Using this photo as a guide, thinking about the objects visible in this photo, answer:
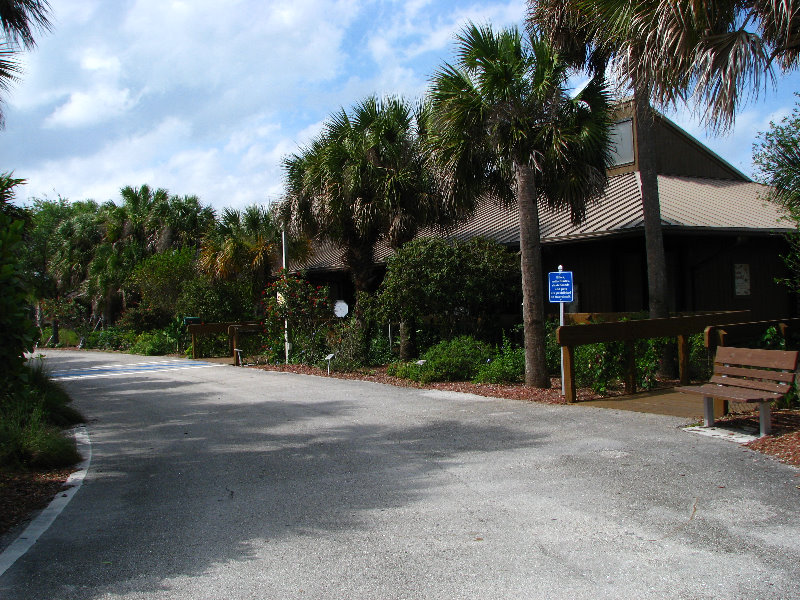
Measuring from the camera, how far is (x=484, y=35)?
471 inches

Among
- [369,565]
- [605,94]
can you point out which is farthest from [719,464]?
[605,94]

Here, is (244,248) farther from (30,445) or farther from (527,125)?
(30,445)

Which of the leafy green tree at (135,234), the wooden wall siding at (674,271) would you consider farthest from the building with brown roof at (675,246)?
the leafy green tree at (135,234)

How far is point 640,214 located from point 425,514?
11879 mm

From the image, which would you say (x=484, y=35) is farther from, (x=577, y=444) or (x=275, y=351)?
(x=275, y=351)

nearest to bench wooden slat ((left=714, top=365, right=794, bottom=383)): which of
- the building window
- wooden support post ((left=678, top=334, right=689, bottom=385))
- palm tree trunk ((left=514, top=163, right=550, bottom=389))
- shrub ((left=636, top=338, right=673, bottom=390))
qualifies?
shrub ((left=636, top=338, right=673, bottom=390))

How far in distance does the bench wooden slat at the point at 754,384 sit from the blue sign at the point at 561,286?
10.7ft

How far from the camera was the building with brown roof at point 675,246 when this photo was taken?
623 inches

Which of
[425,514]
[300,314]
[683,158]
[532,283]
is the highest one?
[683,158]

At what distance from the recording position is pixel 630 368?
437 inches

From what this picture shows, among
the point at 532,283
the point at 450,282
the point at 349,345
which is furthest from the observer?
the point at 349,345

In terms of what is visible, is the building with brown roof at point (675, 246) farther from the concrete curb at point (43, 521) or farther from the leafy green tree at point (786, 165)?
the concrete curb at point (43, 521)

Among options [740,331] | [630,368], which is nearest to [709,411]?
[740,331]

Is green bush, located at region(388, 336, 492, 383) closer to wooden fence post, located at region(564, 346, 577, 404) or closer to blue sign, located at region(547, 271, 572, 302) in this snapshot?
blue sign, located at region(547, 271, 572, 302)
